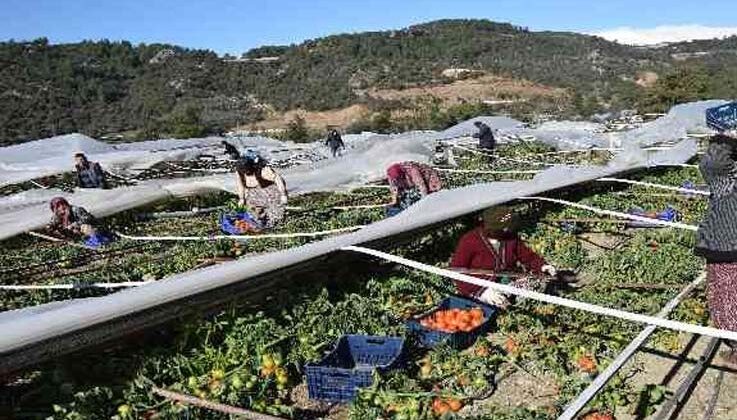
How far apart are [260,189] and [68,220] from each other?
2801 millimetres

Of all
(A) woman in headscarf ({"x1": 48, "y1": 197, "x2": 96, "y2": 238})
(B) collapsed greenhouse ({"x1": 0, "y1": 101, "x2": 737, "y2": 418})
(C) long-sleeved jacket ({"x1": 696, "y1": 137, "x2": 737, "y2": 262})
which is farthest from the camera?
(A) woman in headscarf ({"x1": 48, "y1": 197, "x2": 96, "y2": 238})

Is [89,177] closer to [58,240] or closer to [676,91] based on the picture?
[58,240]

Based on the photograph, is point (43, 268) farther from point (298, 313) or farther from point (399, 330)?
point (399, 330)

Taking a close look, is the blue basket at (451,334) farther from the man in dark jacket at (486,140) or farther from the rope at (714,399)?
the man in dark jacket at (486,140)

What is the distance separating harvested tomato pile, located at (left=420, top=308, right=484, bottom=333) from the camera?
16.2 ft

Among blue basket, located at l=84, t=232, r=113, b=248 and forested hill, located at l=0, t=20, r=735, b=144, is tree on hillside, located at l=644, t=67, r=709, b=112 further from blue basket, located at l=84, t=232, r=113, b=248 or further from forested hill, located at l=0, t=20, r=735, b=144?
blue basket, located at l=84, t=232, r=113, b=248

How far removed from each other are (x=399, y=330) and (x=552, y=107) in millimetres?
43477

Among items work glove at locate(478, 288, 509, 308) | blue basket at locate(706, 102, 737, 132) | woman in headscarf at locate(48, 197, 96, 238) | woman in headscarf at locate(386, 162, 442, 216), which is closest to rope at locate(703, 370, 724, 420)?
blue basket at locate(706, 102, 737, 132)

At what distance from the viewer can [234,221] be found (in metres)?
9.25

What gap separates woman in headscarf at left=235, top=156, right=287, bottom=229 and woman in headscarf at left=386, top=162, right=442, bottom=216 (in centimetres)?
126

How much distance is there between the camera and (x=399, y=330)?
4996mm

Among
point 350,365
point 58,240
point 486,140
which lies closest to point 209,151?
point 486,140

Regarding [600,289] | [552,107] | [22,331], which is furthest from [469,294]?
[552,107]

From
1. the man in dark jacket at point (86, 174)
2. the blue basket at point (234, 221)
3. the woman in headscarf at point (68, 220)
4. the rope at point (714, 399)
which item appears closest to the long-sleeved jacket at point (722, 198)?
the rope at point (714, 399)
